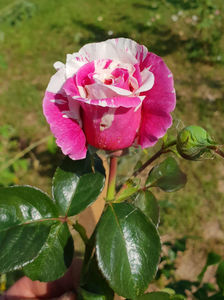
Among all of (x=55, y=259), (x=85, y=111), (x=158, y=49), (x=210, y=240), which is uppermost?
(x=85, y=111)

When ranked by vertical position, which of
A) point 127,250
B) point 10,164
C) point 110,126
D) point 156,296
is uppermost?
point 110,126

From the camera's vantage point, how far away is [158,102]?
0.43 metres

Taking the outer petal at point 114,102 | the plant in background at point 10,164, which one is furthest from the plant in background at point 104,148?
the plant in background at point 10,164

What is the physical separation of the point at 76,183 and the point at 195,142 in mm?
188

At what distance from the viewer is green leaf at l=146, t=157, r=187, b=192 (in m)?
0.56

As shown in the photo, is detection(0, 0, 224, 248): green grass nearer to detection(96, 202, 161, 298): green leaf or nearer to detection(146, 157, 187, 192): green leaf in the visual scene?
detection(146, 157, 187, 192): green leaf

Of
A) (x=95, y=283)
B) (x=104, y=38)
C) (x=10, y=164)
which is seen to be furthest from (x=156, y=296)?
(x=104, y=38)

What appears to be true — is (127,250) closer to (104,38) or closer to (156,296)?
(156,296)

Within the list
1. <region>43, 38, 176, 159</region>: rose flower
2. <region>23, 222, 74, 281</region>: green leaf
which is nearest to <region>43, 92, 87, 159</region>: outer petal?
<region>43, 38, 176, 159</region>: rose flower

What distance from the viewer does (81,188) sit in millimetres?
506

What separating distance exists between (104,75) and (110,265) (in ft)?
0.76

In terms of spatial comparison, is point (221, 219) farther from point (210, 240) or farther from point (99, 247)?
point (99, 247)

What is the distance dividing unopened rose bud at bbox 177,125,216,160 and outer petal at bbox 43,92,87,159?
0.43 feet

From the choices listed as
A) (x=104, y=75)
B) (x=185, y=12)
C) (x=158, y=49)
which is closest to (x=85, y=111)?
(x=104, y=75)
